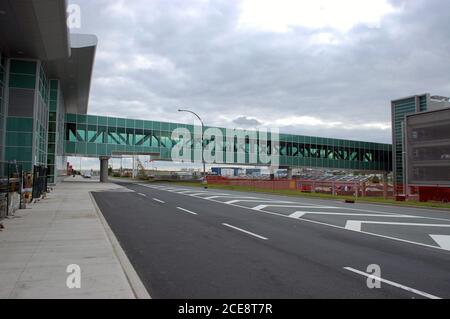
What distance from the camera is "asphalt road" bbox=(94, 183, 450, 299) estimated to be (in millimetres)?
5762

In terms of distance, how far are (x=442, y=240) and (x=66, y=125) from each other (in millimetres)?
51715

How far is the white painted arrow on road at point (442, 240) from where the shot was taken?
941 centimetres

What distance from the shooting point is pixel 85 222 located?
1255 cm

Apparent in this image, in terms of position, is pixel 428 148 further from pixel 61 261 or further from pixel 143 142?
pixel 61 261

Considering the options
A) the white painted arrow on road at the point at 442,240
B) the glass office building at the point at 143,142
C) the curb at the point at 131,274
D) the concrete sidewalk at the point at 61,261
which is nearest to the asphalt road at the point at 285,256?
the white painted arrow on road at the point at 442,240

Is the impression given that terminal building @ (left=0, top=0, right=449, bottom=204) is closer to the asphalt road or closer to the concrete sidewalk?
the concrete sidewalk

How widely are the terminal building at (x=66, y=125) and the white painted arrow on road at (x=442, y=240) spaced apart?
15708mm

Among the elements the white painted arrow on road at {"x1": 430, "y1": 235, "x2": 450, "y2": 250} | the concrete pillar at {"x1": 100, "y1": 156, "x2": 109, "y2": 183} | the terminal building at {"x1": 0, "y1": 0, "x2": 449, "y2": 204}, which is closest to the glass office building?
the terminal building at {"x1": 0, "y1": 0, "x2": 449, "y2": 204}

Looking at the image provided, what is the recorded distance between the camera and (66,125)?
54031 millimetres

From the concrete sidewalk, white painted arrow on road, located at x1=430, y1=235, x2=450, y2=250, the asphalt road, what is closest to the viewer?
the concrete sidewalk

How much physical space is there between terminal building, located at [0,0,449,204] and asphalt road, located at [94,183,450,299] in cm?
1042

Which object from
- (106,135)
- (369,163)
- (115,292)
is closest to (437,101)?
(369,163)

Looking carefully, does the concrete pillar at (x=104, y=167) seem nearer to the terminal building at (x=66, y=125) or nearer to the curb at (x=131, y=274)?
the terminal building at (x=66, y=125)
